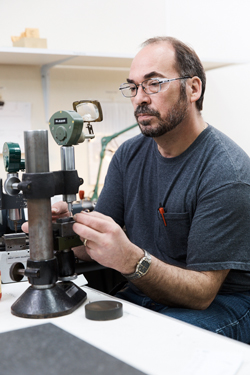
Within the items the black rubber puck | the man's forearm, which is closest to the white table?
the black rubber puck

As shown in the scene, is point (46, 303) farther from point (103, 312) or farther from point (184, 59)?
point (184, 59)

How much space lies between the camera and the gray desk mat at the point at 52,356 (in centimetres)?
69

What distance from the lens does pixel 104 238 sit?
0.96m

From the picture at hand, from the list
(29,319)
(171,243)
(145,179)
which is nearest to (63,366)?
(29,319)

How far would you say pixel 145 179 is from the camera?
148 cm

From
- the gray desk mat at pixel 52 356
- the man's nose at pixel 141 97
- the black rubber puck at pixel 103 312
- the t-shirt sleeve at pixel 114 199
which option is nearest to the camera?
the gray desk mat at pixel 52 356

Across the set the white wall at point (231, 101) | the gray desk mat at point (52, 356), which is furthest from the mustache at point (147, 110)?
the white wall at point (231, 101)

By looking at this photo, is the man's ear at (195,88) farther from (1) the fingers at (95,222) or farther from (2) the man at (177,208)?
(1) the fingers at (95,222)

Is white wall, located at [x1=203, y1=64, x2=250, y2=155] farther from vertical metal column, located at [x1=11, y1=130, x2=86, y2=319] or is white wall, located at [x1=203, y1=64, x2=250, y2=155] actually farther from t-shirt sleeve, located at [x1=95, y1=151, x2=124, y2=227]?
vertical metal column, located at [x1=11, y1=130, x2=86, y2=319]

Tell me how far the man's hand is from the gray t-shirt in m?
0.27

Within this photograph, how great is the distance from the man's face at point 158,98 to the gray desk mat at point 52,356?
0.74 m

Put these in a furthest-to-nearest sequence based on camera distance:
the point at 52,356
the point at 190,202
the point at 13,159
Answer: the point at 190,202 < the point at 13,159 < the point at 52,356

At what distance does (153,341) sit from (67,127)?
46 cm

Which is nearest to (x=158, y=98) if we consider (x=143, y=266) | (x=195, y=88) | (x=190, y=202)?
(x=195, y=88)
